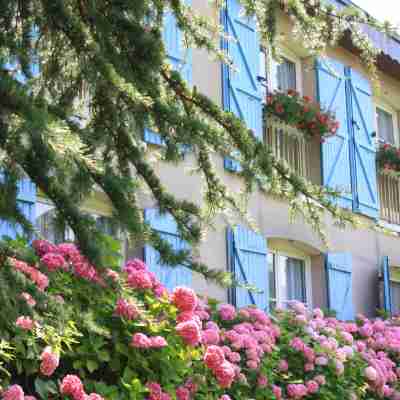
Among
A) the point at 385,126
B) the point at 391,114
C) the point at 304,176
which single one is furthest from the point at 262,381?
the point at 391,114

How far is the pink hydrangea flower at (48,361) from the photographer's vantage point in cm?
328

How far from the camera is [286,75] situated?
10523 mm

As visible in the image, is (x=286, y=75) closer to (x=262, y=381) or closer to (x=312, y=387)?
(x=312, y=387)

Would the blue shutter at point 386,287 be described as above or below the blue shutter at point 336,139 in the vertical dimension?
below

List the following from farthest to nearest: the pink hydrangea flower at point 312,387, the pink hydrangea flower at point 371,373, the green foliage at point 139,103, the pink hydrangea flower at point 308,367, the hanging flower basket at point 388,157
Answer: the hanging flower basket at point 388,157 → the pink hydrangea flower at point 371,373 → the pink hydrangea flower at point 308,367 → the pink hydrangea flower at point 312,387 → the green foliage at point 139,103

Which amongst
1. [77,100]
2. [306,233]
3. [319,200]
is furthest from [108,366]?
[306,233]

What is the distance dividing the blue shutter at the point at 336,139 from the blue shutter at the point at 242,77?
1187 mm

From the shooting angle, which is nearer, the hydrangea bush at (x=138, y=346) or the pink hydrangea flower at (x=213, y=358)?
the hydrangea bush at (x=138, y=346)

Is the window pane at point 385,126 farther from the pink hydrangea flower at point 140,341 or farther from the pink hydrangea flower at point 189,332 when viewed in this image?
the pink hydrangea flower at point 140,341

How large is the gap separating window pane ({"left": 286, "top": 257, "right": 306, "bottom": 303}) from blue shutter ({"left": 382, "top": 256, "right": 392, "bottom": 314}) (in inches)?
44.1

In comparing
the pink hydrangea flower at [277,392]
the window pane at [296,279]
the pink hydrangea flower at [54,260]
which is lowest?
the pink hydrangea flower at [277,392]

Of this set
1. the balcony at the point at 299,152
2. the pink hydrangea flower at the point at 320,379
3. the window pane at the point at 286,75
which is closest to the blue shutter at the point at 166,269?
the pink hydrangea flower at the point at 320,379

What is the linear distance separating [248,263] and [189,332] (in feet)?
14.1

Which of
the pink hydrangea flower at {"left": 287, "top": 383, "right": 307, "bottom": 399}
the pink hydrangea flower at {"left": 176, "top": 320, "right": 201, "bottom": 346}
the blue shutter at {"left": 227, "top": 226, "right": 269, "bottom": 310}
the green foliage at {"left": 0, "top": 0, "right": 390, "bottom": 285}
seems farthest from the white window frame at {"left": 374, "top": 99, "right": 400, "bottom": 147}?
the green foliage at {"left": 0, "top": 0, "right": 390, "bottom": 285}
